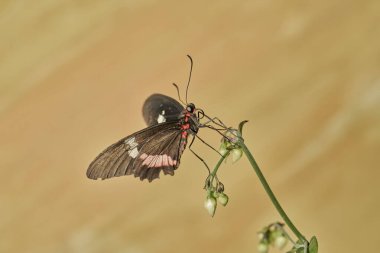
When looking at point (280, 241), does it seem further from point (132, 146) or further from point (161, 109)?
point (161, 109)

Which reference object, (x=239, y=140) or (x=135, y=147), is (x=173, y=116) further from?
(x=239, y=140)

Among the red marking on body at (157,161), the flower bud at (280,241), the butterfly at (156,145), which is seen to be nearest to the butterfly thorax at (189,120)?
the butterfly at (156,145)

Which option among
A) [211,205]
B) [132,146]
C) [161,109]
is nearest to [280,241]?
[211,205]

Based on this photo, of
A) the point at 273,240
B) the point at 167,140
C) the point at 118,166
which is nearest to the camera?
the point at 273,240

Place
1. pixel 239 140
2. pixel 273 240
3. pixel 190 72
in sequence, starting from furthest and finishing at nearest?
pixel 190 72
pixel 239 140
pixel 273 240

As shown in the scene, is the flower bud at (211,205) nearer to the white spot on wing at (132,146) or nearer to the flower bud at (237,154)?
the flower bud at (237,154)

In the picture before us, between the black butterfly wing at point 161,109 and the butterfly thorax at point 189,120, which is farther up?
the black butterfly wing at point 161,109

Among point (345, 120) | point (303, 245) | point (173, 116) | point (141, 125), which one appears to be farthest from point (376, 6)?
point (303, 245)
